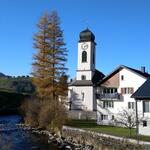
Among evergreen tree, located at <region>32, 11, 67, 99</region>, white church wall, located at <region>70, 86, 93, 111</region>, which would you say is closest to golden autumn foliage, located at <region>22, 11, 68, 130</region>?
evergreen tree, located at <region>32, 11, 67, 99</region>

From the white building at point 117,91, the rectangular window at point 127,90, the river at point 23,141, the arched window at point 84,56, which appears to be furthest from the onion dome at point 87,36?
the river at point 23,141

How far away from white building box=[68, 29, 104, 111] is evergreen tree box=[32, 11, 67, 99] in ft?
37.2

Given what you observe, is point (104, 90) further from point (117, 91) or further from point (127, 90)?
point (127, 90)

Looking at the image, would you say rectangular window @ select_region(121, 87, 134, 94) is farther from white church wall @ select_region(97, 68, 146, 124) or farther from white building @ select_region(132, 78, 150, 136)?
white building @ select_region(132, 78, 150, 136)

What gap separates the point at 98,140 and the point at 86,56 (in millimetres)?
33428

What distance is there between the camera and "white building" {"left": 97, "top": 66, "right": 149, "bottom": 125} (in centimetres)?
5309

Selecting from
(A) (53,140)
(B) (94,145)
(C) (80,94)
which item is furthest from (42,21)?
(B) (94,145)

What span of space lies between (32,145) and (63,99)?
718 inches

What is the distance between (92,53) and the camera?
67312mm

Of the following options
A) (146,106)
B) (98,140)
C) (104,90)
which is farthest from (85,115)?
(98,140)

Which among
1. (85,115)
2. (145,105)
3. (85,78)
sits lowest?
(85,115)

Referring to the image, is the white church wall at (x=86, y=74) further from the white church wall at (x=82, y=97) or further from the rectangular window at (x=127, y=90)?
the rectangular window at (x=127, y=90)

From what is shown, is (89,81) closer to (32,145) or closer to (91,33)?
(91,33)

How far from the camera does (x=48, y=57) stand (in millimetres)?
55344
